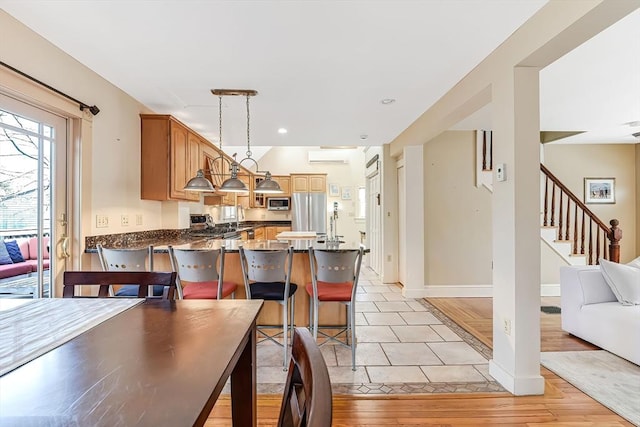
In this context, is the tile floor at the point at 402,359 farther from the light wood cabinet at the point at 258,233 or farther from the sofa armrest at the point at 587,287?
the light wood cabinet at the point at 258,233

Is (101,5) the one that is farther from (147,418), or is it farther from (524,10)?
(524,10)

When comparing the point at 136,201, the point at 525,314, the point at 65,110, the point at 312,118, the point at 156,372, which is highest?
the point at 312,118

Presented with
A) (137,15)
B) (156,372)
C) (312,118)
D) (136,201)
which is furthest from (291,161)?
(156,372)

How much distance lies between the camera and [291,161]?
8516 millimetres

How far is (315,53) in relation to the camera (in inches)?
91.0

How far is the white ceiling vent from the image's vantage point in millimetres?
8398

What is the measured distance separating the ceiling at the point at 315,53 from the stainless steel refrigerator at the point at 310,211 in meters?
4.09

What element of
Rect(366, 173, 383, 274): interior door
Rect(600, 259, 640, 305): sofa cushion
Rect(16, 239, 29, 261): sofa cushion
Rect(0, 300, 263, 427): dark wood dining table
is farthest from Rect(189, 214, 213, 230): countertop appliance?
Rect(600, 259, 640, 305): sofa cushion

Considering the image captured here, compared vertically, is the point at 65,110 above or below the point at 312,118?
below

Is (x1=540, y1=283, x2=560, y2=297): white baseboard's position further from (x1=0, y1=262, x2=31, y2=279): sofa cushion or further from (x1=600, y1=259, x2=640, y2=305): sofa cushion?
(x1=0, y1=262, x2=31, y2=279): sofa cushion

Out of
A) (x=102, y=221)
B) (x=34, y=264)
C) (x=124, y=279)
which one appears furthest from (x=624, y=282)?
(x=34, y=264)

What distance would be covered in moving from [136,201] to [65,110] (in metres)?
1.21

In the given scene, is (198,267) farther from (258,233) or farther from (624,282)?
(258,233)

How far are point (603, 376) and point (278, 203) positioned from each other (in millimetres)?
6612
